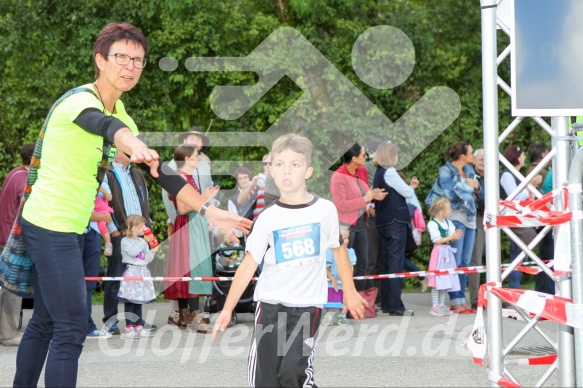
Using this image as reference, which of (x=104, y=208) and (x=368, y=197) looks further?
(x=368, y=197)

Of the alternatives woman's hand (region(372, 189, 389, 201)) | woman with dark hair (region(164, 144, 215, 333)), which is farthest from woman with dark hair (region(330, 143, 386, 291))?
woman with dark hair (region(164, 144, 215, 333))

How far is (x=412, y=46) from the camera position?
16.9 m

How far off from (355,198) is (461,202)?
5.29 ft

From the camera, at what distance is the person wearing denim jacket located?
11859mm

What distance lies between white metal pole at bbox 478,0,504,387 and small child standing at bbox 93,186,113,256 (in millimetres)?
4693

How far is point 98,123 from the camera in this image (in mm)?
4820

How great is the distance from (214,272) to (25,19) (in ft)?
23.2

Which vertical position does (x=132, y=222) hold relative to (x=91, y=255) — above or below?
above

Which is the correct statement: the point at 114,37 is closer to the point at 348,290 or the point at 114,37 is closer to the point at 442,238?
the point at 348,290

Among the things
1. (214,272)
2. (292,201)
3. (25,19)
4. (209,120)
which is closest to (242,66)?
(209,120)

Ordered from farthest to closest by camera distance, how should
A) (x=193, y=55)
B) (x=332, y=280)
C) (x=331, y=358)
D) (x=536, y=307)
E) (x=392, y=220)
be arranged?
(x=193, y=55)
(x=392, y=220)
(x=332, y=280)
(x=331, y=358)
(x=536, y=307)

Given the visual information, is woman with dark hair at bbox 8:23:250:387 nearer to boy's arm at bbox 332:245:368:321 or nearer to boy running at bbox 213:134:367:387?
boy running at bbox 213:134:367:387

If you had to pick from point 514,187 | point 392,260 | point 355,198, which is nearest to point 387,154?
point 355,198

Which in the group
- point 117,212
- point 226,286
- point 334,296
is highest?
point 117,212
